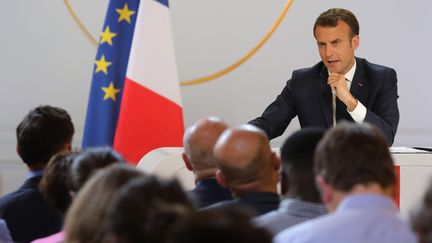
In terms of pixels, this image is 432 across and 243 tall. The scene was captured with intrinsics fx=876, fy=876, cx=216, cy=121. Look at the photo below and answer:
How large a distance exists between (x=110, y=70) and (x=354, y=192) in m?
2.83

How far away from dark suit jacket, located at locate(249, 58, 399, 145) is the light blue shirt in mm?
2261

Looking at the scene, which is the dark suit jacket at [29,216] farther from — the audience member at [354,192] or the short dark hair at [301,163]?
the audience member at [354,192]

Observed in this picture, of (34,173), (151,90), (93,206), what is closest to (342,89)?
(151,90)

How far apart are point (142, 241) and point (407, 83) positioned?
4.85m

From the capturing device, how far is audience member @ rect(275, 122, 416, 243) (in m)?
1.83

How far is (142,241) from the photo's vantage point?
51.5 inches

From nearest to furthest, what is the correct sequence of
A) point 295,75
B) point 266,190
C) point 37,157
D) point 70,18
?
1. point 266,190
2. point 37,157
3. point 295,75
4. point 70,18

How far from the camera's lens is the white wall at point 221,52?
5.69 meters

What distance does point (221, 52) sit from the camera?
19.0 feet

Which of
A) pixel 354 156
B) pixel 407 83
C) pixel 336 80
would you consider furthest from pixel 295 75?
pixel 354 156

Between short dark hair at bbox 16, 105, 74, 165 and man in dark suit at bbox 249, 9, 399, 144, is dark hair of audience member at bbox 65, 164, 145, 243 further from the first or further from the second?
man in dark suit at bbox 249, 9, 399, 144

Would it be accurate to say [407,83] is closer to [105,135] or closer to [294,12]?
[294,12]

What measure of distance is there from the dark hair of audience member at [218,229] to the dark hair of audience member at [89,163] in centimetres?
111

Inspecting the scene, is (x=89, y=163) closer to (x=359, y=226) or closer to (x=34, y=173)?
(x=359, y=226)
